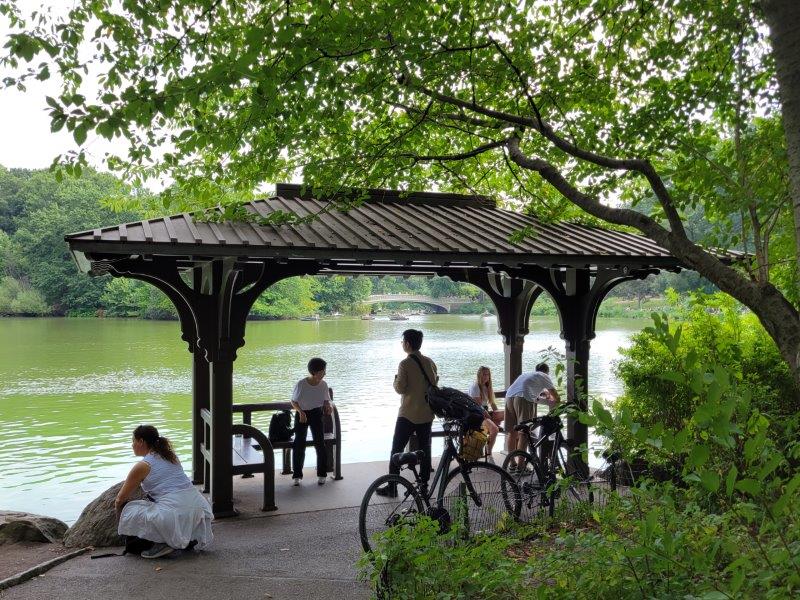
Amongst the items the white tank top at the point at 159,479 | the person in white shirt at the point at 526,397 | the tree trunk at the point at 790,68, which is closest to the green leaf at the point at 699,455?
the tree trunk at the point at 790,68

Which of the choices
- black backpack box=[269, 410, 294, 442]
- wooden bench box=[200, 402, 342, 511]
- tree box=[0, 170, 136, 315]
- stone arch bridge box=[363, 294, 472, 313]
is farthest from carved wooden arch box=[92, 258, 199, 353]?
tree box=[0, 170, 136, 315]

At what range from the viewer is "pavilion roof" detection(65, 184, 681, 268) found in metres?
5.70

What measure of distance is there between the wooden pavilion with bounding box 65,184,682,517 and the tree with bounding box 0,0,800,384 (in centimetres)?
47

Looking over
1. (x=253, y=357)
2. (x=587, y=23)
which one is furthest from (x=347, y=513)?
(x=253, y=357)

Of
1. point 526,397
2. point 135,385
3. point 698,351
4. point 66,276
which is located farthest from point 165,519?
point 66,276

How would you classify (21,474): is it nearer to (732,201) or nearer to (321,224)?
(321,224)

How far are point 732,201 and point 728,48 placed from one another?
2473 mm

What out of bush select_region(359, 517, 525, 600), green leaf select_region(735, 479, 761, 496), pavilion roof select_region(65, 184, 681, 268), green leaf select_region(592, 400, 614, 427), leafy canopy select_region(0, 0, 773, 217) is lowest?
bush select_region(359, 517, 525, 600)

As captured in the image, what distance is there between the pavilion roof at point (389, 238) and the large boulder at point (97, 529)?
208cm

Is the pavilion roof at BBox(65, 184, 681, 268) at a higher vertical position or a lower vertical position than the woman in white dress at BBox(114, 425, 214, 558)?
higher

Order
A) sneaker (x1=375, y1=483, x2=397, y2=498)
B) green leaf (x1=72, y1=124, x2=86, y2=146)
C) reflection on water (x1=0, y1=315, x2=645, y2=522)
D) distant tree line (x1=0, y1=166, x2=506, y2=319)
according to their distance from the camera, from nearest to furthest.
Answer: green leaf (x1=72, y1=124, x2=86, y2=146) < sneaker (x1=375, y1=483, x2=397, y2=498) < reflection on water (x1=0, y1=315, x2=645, y2=522) < distant tree line (x1=0, y1=166, x2=506, y2=319)

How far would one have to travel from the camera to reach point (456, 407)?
204 inches

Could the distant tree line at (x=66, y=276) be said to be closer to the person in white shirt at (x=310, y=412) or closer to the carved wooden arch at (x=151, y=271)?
the person in white shirt at (x=310, y=412)

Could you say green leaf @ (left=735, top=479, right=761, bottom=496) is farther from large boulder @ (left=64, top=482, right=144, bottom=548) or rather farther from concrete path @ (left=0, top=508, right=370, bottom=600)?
large boulder @ (left=64, top=482, right=144, bottom=548)
